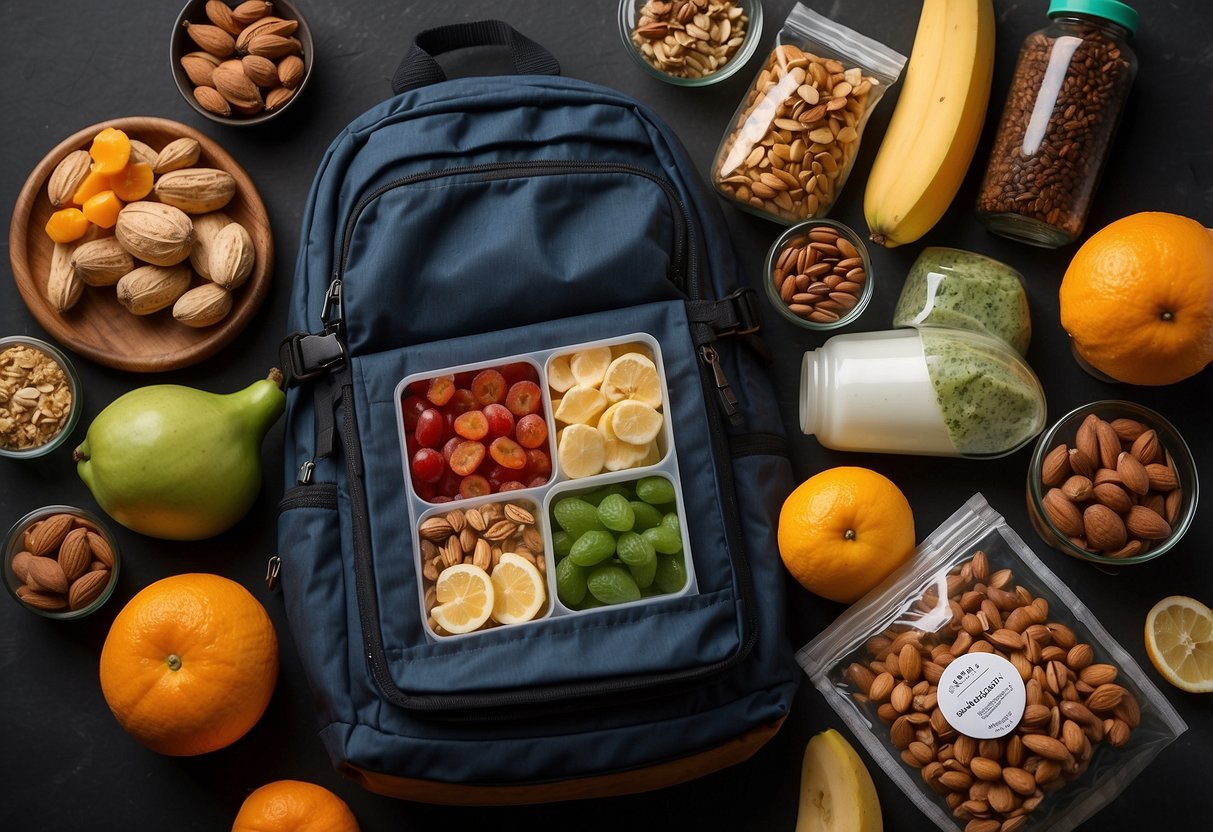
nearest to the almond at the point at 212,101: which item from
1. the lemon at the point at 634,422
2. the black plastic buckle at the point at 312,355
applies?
the black plastic buckle at the point at 312,355

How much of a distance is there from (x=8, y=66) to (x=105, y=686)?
1017 mm

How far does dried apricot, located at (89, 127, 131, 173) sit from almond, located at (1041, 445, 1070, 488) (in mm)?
1410

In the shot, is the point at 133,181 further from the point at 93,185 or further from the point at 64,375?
the point at 64,375

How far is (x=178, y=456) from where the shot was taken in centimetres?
131

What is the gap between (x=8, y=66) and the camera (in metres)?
1.56

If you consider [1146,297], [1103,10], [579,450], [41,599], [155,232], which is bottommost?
[41,599]

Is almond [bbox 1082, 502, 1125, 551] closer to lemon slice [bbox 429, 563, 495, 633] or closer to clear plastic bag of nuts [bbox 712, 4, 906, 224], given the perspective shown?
clear plastic bag of nuts [bbox 712, 4, 906, 224]

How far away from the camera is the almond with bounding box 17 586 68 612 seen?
54.7 inches

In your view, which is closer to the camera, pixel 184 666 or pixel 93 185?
pixel 184 666

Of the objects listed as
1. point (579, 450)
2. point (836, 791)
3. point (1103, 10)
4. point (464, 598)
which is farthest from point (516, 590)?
point (1103, 10)

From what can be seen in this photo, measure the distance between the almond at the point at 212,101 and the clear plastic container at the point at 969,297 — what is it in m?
1.09

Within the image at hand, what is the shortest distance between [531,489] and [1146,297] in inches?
33.6

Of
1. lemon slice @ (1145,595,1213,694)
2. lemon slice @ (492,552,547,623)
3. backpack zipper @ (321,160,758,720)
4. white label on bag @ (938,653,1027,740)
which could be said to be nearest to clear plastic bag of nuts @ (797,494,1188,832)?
white label on bag @ (938,653,1027,740)

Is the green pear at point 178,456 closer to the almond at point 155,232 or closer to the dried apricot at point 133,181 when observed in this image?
the almond at point 155,232
